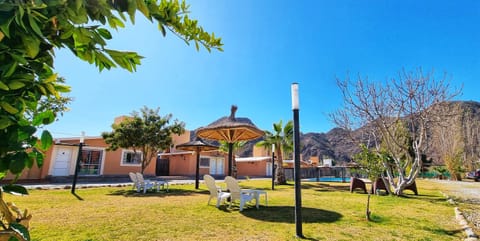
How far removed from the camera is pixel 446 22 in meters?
10.5

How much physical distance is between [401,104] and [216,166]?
23149 mm

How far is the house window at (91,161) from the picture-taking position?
1862 centimetres

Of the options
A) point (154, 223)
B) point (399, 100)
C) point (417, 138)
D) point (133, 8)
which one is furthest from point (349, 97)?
point (133, 8)

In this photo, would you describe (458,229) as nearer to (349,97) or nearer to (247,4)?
(349,97)

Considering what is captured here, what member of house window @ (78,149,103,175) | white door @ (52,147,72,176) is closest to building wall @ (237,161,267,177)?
house window @ (78,149,103,175)

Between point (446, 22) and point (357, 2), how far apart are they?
475 cm

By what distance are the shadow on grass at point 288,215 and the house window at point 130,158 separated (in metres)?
17.5

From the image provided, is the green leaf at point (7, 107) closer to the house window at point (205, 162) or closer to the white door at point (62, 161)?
the white door at point (62, 161)

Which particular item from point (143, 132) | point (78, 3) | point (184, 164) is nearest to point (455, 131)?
point (184, 164)

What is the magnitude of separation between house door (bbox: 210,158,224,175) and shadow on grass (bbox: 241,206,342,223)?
2256 cm

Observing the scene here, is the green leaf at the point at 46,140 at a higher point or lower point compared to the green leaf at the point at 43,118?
lower

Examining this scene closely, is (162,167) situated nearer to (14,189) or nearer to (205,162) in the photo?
(205,162)

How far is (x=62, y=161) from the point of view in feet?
56.5

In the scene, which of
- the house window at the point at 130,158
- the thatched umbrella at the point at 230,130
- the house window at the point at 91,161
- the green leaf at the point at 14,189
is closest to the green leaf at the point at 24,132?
the green leaf at the point at 14,189
